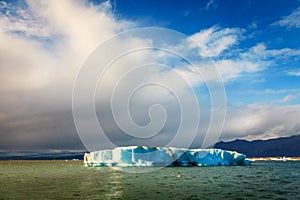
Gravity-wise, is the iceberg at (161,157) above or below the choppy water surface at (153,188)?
above

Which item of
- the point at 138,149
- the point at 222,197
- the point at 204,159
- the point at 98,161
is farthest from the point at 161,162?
the point at 222,197

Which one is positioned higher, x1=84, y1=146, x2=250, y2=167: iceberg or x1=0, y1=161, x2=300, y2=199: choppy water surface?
x1=84, y1=146, x2=250, y2=167: iceberg

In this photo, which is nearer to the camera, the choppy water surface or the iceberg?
the choppy water surface

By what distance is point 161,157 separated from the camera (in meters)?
93.5

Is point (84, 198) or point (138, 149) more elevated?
point (138, 149)

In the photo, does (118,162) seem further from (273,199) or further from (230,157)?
(273,199)

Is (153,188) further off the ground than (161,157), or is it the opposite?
(161,157)

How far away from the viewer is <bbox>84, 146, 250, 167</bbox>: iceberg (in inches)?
3625

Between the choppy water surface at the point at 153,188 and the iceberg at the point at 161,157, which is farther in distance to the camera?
the iceberg at the point at 161,157

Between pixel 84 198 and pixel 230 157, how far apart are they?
84235 millimetres

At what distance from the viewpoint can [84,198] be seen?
96.0ft

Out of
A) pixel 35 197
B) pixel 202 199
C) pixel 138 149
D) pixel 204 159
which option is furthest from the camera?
pixel 204 159

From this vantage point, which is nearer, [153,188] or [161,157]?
[153,188]

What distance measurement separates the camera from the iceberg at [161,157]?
302 ft
